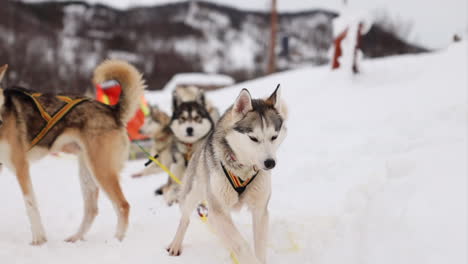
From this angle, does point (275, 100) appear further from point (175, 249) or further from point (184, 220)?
point (175, 249)

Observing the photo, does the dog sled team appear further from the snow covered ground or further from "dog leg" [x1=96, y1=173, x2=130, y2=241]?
the snow covered ground

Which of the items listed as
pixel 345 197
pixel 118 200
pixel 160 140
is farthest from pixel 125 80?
pixel 345 197

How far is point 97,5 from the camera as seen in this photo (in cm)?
4684

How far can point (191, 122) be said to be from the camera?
4.42m

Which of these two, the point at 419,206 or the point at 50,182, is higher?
the point at 419,206

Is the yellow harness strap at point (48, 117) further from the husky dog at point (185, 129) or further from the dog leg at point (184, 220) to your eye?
the husky dog at point (185, 129)

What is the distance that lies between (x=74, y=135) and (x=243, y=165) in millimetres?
1667

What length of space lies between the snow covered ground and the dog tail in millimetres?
1191

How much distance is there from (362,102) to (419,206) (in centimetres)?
395

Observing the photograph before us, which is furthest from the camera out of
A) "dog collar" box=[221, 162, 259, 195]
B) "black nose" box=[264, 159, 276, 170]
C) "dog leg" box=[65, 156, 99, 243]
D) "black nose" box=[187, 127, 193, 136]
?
"black nose" box=[187, 127, 193, 136]

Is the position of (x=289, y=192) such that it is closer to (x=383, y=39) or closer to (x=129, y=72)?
(x=129, y=72)

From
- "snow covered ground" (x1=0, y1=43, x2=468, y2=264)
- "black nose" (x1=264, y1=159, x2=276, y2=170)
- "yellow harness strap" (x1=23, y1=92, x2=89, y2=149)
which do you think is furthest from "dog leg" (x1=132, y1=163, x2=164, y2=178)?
"black nose" (x1=264, y1=159, x2=276, y2=170)

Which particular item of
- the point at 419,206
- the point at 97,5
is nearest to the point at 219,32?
the point at 97,5

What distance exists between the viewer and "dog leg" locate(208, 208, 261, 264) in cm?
225
